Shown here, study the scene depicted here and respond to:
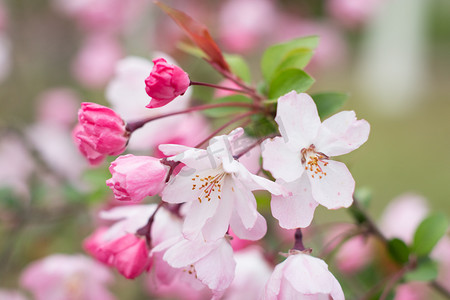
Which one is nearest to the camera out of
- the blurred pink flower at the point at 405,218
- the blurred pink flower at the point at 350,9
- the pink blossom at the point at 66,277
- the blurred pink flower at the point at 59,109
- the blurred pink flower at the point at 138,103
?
the blurred pink flower at the point at 138,103

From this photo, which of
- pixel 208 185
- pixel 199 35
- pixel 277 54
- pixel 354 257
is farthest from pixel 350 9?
pixel 208 185

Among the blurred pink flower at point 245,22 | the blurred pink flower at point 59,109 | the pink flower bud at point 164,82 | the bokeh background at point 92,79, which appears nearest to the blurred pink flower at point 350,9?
the bokeh background at point 92,79

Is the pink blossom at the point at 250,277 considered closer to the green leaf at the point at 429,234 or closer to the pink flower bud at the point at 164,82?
the green leaf at the point at 429,234

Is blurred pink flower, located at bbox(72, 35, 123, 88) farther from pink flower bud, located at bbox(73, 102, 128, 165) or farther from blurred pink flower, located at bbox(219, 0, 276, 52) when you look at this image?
pink flower bud, located at bbox(73, 102, 128, 165)

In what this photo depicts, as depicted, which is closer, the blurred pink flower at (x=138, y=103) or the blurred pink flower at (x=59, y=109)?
the blurred pink flower at (x=138, y=103)

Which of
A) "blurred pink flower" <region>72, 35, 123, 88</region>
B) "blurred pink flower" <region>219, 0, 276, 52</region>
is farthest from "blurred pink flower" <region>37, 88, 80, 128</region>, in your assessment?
"blurred pink flower" <region>219, 0, 276, 52</region>

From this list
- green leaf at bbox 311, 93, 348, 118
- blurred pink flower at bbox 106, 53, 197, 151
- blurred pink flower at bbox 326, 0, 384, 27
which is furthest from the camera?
blurred pink flower at bbox 326, 0, 384, 27

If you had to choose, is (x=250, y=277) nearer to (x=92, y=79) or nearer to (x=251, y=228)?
(x=251, y=228)

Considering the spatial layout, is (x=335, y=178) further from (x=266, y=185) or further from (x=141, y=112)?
(x=141, y=112)
